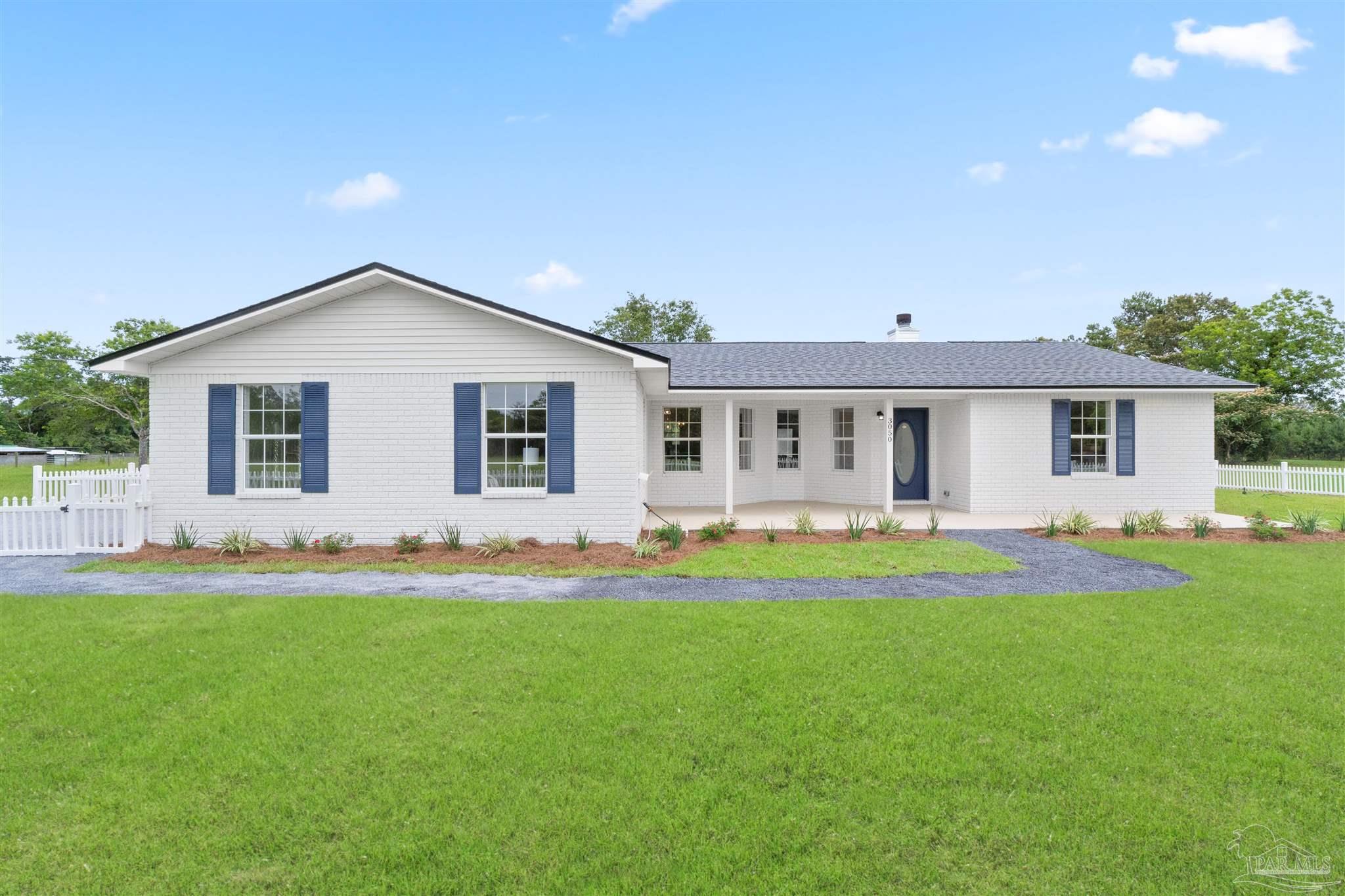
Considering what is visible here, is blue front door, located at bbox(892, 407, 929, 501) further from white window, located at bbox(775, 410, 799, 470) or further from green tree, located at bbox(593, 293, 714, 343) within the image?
green tree, located at bbox(593, 293, 714, 343)

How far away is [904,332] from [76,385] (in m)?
43.7

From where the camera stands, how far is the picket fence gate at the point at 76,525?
Result: 10.1 metres

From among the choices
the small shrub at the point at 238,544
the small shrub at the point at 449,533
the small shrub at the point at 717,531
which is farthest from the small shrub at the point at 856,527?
the small shrub at the point at 238,544

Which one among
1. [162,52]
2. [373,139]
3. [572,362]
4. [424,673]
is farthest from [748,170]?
[424,673]

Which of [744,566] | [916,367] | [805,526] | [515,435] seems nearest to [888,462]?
[805,526]

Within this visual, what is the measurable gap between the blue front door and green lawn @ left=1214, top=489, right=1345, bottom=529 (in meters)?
6.65

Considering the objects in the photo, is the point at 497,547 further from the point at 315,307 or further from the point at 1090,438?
the point at 1090,438

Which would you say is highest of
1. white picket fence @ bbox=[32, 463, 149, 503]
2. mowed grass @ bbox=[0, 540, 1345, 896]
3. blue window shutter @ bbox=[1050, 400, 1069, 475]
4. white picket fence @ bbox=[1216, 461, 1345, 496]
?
blue window shutter @ bbox=[1050, 400, 1069, 475]

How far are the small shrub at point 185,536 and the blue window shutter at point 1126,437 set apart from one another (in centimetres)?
1804

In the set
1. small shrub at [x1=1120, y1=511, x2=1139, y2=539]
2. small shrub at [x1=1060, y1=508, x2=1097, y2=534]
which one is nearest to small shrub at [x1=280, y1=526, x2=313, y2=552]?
small shrub at [x1=1060, y1=508, x2=1097, y2=534]

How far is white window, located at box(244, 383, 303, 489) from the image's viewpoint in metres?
10.5

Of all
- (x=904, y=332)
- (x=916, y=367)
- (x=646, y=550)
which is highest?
(x=904, y=332)

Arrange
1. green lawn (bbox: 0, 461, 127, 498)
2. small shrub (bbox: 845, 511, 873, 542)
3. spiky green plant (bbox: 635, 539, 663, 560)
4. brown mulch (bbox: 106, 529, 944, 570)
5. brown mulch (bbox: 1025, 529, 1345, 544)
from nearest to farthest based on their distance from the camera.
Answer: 1. brown mulch (bbox: 106, 529, 944, 570)
2. spiky green plant (bbox: 635, 539, 663, 560)
3. brown mulch (bbox: 1025, 529, 1345, 544)
4. small shrub (bbox: 845, 511, 873, 542)
5. green lawn (bbox: 0, 461, 127, 498)

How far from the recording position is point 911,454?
16109mm
